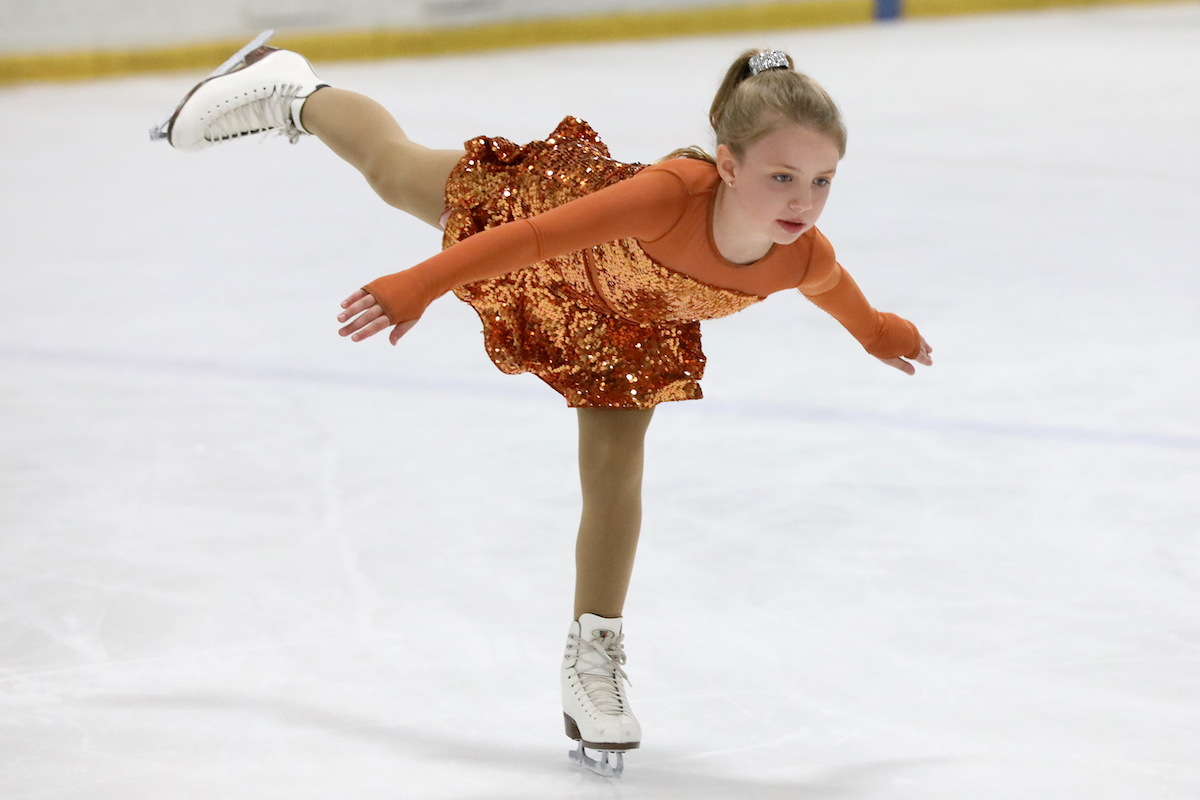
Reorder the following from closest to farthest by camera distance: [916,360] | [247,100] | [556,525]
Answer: [916,360] < [247,100] < [556,525]

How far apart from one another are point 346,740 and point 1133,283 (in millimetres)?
2733

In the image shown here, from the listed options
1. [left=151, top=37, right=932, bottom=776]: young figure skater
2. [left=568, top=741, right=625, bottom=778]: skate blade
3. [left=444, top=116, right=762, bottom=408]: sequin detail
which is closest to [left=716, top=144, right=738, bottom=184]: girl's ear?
[left=151, top=37, right=932, bottom=776]: young figure skater

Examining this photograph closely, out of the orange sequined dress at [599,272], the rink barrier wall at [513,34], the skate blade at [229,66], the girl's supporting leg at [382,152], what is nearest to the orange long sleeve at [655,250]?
the orange sequined dress at [599,272]

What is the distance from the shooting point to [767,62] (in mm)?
1677

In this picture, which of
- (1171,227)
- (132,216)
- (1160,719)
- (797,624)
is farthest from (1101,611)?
(132,216)

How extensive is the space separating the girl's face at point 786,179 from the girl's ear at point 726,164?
0.01 metres

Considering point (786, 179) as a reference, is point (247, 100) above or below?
above

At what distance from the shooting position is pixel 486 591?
221cm

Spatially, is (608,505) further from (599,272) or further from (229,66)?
(229,66)

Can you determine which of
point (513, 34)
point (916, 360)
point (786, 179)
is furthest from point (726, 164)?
point (513, 34)

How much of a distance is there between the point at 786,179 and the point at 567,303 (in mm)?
378

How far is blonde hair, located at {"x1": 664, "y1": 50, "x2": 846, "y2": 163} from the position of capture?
1.59 meters

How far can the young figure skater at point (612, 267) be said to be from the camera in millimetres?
1592

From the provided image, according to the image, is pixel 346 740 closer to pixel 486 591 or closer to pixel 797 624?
pixel 486 591
